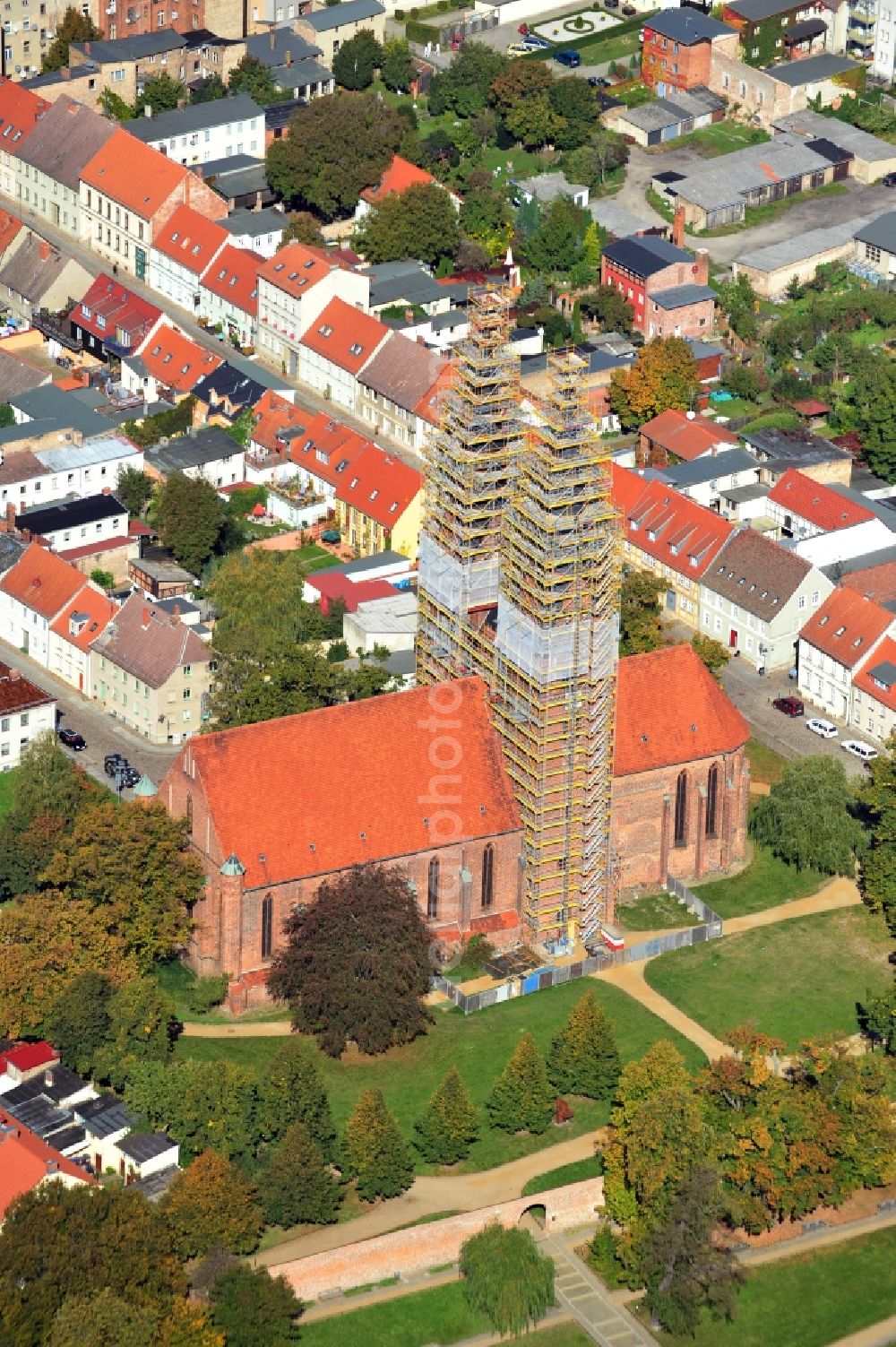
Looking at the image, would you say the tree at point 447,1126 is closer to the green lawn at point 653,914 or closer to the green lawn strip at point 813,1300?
the green lawn strip at point 813,1300

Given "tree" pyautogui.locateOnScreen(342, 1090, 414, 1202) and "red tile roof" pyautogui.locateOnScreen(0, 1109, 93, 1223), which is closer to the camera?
"red tile roof" pyautogui.locateOnScreen(0, 1109, 93, 1223)

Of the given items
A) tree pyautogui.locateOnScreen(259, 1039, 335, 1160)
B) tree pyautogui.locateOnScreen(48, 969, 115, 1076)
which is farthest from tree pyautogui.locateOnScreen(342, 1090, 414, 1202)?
tree pyautogui.locateOnScreen(48, 969, 115, 1076)

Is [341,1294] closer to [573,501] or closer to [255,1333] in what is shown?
[255,1333]

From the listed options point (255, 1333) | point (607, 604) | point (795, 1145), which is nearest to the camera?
point (255, 1333)

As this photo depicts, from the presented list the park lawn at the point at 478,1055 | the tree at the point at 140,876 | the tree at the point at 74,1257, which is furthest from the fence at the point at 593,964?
A: the tree at the point at 74,1257

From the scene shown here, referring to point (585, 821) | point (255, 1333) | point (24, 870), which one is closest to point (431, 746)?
point (585, 821)

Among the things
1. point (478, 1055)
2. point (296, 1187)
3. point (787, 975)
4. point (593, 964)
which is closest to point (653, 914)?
point (593, 964)

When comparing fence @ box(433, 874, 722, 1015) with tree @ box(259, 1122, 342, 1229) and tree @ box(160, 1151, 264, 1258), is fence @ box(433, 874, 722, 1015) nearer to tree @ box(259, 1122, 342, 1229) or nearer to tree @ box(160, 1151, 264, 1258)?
tree @ box(259, 1122, 342, 1229)

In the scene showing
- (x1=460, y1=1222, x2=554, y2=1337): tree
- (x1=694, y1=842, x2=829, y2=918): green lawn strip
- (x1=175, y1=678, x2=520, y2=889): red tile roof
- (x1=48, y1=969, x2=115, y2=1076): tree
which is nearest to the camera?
(x1=460, y1=1222, x2=554, y2=1337): tree
